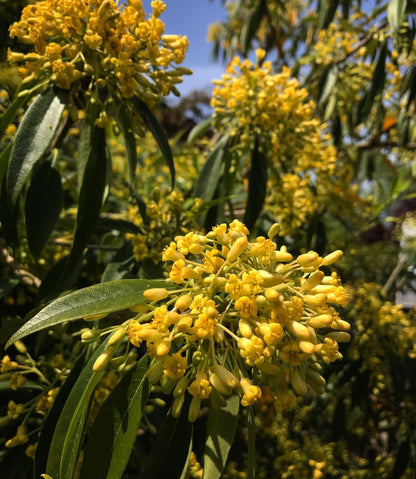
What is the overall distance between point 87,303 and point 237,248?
0.28 metres

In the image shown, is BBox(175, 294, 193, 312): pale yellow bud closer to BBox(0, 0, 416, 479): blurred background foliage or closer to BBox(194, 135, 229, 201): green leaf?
BBox(0, 0, 416, 479): blurred background foliage

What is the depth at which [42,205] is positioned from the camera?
1192 millimetres

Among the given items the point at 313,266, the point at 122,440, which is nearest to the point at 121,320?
the point at 122,440

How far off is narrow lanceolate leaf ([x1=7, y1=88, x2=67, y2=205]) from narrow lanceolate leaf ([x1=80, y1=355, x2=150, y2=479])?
530mm

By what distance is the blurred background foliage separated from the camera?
1.20 metres

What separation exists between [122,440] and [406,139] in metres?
2.93

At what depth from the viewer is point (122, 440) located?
0.75 m

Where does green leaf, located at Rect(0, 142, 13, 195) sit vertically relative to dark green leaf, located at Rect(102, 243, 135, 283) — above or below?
above

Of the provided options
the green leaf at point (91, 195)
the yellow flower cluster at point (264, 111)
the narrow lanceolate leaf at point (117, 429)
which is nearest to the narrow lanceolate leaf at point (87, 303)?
the narrow lanceolate leaf at point (117, 429)

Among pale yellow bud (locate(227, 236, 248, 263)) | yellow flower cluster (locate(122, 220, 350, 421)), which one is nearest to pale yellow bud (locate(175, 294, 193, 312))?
yellow flower cluster (locate(122, 220, 350, 421))

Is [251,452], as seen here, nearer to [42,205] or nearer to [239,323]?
[239,323]

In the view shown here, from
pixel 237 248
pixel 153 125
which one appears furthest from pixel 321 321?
pixel 153 125

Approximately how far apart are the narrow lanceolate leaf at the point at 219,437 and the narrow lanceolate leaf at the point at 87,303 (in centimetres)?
29

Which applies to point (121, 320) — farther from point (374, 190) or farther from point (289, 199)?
point (374, 190)
